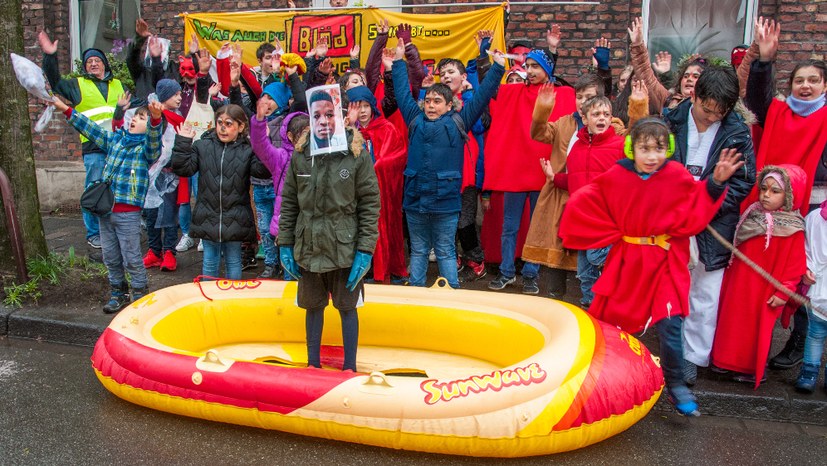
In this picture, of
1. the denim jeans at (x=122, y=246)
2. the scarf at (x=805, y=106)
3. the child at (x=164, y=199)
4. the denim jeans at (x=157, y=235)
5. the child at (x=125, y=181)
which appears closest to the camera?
the scarf at (x=805, y=106)

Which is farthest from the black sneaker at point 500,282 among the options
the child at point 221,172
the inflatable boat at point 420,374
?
the child at point 221,172

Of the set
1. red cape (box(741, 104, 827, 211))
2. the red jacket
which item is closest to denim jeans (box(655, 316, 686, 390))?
red cape (box(741, 104, 827, 211))

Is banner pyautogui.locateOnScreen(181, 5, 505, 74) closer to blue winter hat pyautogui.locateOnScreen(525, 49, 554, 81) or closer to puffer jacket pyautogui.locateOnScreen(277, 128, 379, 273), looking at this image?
blue winter hat pyautogui.locateOnScreen(525, 49, 554, 81)

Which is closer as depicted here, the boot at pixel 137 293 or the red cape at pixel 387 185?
the boot at pixel 137 293

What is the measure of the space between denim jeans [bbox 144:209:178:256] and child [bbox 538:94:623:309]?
12.6 ft

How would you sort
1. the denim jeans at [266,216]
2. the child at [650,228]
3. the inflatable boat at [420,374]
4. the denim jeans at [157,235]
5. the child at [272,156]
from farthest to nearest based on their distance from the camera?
the denim jeans at [157,235]
the denim jeans at [266,216]
the child at [272,156]
the child at [650,228]
the inflatable boat at [420,374]

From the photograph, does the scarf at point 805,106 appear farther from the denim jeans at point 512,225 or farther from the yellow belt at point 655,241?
the denim jeans at point 512,225

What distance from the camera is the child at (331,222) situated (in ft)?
13.2

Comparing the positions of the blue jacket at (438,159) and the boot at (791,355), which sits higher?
the blue jacket at (438,159)

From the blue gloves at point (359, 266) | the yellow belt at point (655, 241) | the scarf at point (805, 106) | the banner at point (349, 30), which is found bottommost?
the blue gloves at point (359, 266)

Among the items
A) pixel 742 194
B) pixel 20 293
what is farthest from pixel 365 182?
pixel 20 293

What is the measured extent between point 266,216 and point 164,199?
129 centimetres

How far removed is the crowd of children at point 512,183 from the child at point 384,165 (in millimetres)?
15

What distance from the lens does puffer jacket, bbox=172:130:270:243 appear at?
544 cm
